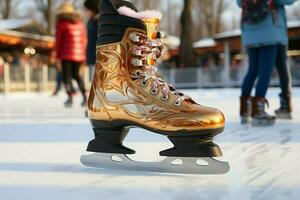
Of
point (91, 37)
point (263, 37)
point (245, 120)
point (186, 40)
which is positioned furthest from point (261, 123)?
point (186, 40)

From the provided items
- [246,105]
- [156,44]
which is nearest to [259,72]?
[246,105]

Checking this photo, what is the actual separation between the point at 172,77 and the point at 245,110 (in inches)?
573

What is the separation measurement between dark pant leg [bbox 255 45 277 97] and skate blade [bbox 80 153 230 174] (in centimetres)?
170

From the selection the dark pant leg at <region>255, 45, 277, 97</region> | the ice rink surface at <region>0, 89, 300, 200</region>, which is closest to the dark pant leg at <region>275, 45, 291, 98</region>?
the dark pant leg at <region>255, 45, 277, 97</region>

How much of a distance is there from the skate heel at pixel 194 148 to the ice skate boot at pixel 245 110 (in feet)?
6.22

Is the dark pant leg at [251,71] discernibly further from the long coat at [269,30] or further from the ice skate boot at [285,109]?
the ice skate boot at [285,109]

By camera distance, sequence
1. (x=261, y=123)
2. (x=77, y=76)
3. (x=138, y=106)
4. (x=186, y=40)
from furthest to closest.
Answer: (x=186, y=40) → (x=77, y=76) → (x=261, y=123) → (x=138, y=106)

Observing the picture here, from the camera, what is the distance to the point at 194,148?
156 centimetres

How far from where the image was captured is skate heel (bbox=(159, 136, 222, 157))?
5.07 ft

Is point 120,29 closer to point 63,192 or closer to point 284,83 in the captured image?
point 63,192

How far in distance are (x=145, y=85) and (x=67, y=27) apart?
14.2ft

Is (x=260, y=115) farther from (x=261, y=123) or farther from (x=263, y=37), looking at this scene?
(x=263, y=37)

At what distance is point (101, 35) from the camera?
6.04 feet

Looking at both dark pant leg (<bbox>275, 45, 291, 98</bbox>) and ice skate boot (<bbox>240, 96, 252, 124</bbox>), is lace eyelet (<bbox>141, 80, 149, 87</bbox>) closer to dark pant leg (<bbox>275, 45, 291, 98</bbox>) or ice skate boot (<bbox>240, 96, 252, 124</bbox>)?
ice skate boot (<bbox>240, 96, 252, 124</bbox>)
